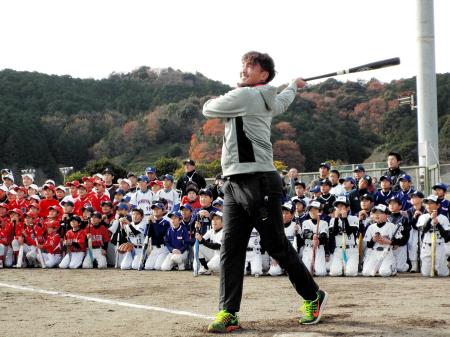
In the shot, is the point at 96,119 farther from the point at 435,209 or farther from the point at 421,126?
the point at 435,209

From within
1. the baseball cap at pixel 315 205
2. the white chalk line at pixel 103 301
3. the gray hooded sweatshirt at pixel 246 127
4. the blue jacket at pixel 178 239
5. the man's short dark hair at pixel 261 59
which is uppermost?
the man's short dark hair at pixel 261 59

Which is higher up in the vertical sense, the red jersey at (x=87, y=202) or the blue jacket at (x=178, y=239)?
the red jersey at (x=87, y=202)

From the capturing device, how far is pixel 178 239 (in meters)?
12.8

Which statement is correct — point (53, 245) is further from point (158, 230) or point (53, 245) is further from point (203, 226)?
point (203, 226)

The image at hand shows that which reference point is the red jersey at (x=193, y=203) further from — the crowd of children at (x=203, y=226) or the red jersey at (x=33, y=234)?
the red jersey at (x=33, y=234)

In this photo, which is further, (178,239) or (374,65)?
(178,239)

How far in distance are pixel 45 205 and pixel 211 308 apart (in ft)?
31.3

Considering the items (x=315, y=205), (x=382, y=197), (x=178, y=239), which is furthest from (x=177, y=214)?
(x=382, y=197)

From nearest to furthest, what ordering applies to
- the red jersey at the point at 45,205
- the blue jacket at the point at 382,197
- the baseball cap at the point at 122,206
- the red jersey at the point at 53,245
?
the blue jacket at the point at 382,197 → the baseball cap at the point at 122,206 → the red jersey at the point at 53,245 → the red jersey at the point at 45,205

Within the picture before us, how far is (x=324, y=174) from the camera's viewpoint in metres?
13.1

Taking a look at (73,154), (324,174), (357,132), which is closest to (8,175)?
(324,174)

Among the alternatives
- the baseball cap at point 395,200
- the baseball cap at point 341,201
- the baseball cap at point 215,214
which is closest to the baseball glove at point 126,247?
the baseball cap at point 215,214

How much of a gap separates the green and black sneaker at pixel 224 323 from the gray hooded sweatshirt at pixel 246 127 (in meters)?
1.13

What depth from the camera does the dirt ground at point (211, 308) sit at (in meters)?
5.41
